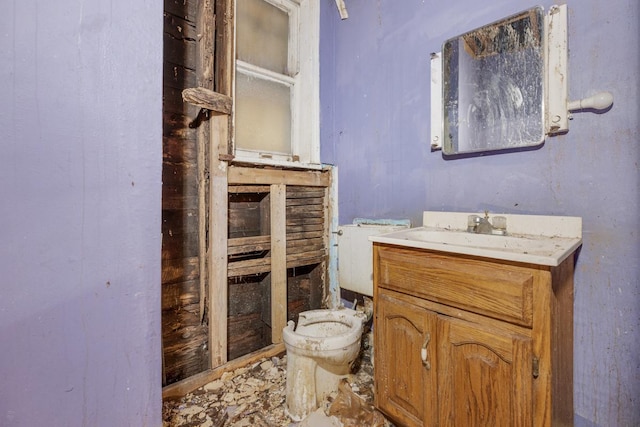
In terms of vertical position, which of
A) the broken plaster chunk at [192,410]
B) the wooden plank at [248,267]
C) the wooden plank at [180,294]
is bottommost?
the broken plaster chunk at [192,410]

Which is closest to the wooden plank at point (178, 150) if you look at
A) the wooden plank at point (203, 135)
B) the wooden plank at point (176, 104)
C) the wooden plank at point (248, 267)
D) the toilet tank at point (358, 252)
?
the wooden plank at point (203, 135)

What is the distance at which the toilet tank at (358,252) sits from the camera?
1.79 m

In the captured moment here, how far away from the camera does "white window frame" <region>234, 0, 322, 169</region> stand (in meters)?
2.06

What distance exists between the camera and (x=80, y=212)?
0.77 meters

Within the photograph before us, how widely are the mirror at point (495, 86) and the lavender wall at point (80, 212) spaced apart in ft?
4.45

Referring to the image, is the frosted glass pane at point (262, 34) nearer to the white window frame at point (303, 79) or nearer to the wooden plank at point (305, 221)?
the white window frame at point (303, 79)

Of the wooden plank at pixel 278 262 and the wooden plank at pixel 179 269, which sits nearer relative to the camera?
the wooden plank at pixel 179 269

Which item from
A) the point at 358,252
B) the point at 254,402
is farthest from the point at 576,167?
the point at 254,402

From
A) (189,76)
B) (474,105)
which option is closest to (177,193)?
(189,76)

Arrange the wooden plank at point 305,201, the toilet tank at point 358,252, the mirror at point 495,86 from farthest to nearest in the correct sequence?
1. the wooden plank at point 305,201
2. the toilet tank at point 358,252
3. the mirror at point 495,86

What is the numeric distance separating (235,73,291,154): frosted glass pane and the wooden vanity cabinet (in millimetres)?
1098

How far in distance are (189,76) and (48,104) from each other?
95 cm

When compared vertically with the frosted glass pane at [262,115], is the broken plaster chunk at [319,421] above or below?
below

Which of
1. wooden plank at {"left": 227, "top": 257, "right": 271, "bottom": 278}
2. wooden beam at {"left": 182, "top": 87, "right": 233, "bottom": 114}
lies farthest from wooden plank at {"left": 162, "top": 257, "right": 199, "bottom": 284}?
wooden beam at {"left": 182, "top": 87, "right": 233, "bottom": 114}
